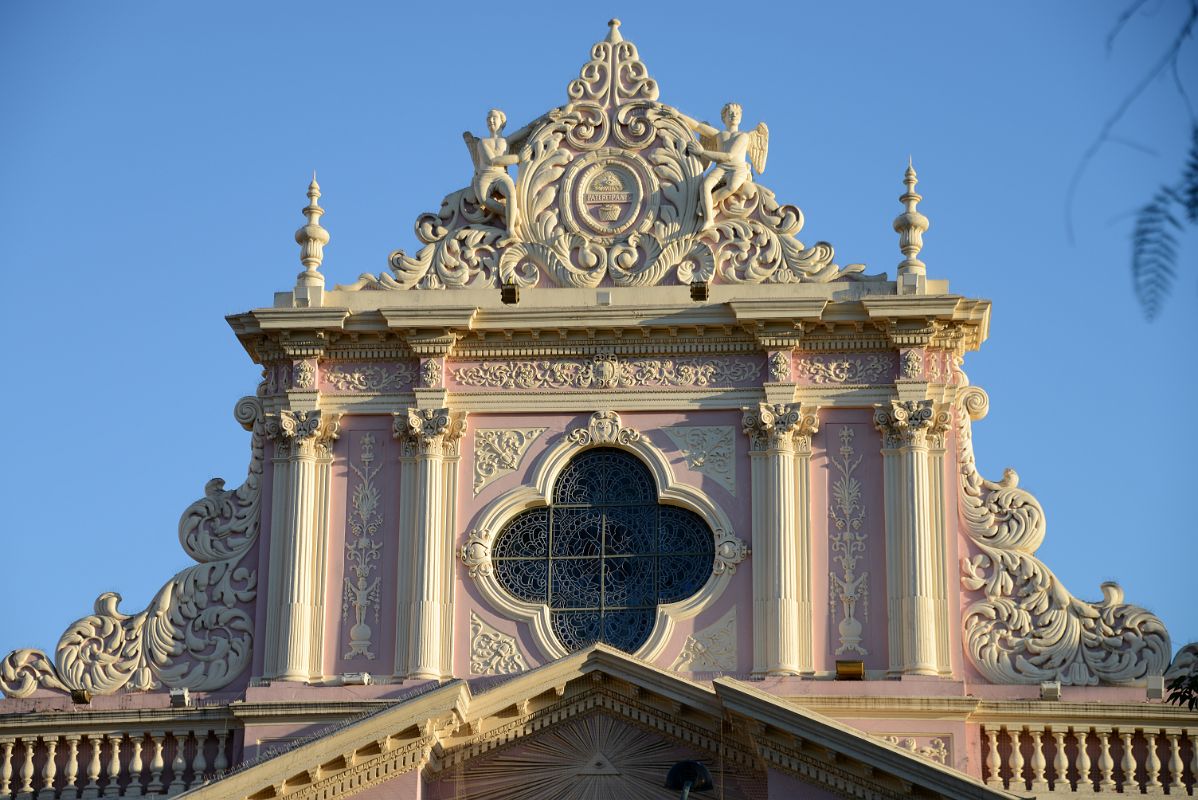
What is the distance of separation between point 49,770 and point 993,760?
904 centimetres

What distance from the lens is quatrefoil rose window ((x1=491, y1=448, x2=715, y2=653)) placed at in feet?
80.9

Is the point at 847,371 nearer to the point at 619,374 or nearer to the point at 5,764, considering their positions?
the point at 619,374

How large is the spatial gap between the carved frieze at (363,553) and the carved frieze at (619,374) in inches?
51.1

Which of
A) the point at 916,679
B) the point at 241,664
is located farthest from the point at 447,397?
the point at 916,679

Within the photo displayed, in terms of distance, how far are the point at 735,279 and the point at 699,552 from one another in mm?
2930

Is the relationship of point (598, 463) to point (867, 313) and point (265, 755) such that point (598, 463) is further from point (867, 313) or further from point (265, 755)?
point (265, 755)

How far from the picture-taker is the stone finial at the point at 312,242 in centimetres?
2605

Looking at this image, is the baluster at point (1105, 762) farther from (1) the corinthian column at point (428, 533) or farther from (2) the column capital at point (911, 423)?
(1) the corinthian column at point (428, 533)

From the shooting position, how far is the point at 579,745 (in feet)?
74.0

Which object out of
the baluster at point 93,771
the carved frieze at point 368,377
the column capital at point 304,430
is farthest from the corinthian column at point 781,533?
the baluster at point 93,771

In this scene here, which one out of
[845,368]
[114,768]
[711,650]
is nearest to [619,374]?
[845,368]

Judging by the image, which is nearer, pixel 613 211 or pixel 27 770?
pixel 27 770

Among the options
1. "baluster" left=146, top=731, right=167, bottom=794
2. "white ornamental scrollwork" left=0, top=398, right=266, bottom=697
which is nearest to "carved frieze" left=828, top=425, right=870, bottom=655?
"white ornamental scrollwork" left=0, top=398, right=266, bottom=697

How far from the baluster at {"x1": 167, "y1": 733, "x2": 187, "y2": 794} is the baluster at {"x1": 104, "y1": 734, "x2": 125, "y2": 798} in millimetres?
504
